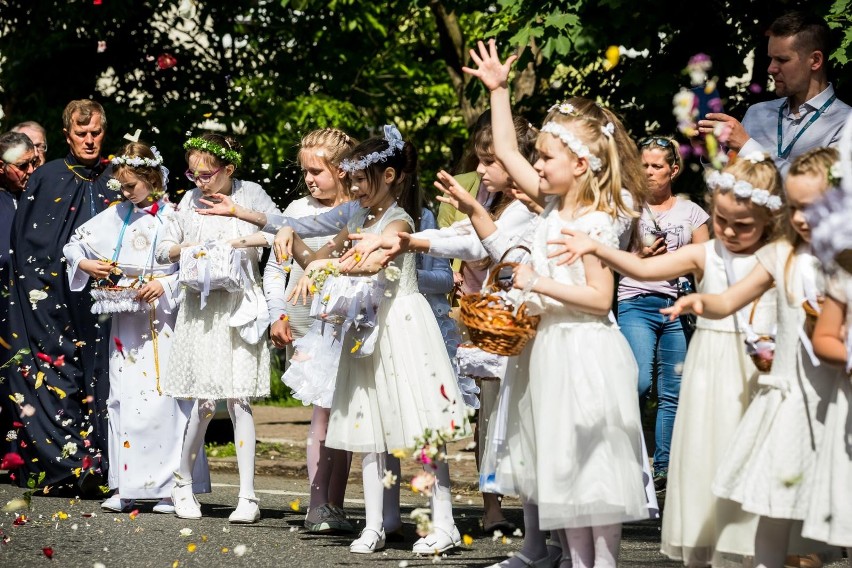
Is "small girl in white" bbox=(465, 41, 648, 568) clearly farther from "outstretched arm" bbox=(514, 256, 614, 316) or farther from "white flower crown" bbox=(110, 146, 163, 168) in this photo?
"white flower crown" bbox=(110, 146, 163, 168)

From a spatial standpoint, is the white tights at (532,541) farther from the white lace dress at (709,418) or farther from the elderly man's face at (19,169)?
the elderly man's face at (19,169)

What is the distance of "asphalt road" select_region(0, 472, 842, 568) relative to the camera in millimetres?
6488

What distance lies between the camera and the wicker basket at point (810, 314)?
193 inches

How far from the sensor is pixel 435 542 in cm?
670

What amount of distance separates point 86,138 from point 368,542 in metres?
3.89

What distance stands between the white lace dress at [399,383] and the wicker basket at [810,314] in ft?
7.17

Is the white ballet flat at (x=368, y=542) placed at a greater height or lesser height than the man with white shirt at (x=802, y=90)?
lesser

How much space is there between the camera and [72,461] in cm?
924

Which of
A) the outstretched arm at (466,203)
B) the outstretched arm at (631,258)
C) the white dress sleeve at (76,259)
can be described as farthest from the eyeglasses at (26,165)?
the outstretched arm at (631,258)

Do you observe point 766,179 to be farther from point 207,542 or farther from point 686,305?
point 207,542

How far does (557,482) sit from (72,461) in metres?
4.86

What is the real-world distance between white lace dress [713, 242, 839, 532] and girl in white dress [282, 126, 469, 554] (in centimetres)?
189

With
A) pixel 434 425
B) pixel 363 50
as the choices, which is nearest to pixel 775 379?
pixel 434 425

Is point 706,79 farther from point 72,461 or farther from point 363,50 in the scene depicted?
point 363,50
